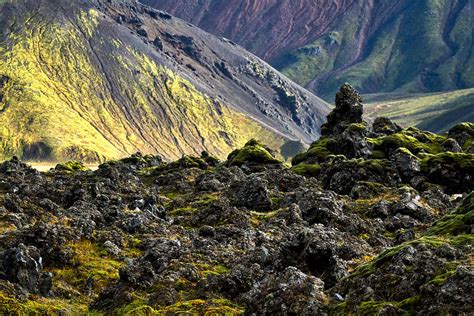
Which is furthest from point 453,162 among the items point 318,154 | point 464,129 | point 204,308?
point 204,308

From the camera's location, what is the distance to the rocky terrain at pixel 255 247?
2259 cm

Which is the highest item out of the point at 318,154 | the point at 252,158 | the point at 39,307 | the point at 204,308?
the point at 318,154

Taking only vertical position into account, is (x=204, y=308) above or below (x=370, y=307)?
below

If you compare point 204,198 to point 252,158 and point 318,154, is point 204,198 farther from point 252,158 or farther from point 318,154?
point 252,158

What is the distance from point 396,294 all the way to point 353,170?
53727 mm

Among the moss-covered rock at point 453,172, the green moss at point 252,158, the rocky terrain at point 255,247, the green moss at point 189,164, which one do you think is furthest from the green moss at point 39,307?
the green moss at point 189,164

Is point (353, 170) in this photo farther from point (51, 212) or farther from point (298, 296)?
point (298, 296)

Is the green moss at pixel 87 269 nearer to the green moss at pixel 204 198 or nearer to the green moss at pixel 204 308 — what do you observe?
the green moss at pixel 204 308

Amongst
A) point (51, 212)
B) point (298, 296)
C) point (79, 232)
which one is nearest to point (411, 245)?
point (298, 296)

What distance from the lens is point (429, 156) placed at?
80.6 metres

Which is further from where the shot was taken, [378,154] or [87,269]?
[378,154]

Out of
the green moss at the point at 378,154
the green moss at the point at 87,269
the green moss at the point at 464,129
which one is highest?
the green moss at the point at 464,129

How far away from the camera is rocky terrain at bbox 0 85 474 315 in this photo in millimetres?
22594

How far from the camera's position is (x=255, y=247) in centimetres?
3922
